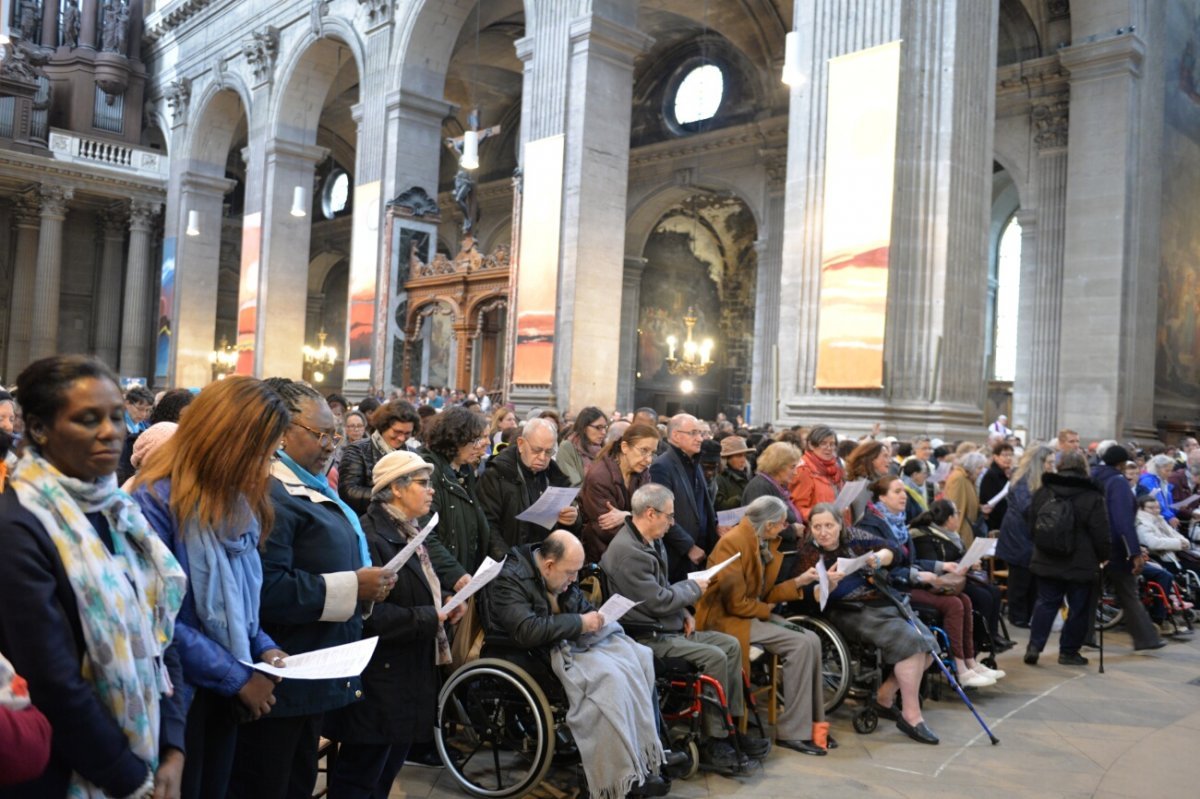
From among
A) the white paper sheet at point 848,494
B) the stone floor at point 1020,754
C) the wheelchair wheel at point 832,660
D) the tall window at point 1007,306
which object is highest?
the tall window at point 1007,306

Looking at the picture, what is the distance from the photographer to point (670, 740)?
181 inches

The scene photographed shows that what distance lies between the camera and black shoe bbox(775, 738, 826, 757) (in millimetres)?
4980

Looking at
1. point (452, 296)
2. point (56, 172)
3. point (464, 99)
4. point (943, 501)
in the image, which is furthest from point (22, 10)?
point (943, 501)

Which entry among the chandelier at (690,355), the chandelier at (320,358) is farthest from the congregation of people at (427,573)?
the chandelier at (320,358)

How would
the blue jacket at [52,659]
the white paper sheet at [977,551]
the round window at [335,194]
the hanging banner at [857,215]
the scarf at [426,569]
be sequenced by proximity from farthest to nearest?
the round window at [335,194] < the hanging banner at [857,215] < the white paper sheet at [977,551] < the scarf at [426,569] < the blue jacket at [52,659]

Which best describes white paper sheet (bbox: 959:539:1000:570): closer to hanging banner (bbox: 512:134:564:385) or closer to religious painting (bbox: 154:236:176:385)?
hanging banner (bbox: 512:134:564:385)

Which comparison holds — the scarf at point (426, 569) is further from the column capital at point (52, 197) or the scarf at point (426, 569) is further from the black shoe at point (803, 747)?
the column capital at point (52, 197)

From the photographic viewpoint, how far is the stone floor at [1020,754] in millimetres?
4531

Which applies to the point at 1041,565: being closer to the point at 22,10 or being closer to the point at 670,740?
the point at 670,740

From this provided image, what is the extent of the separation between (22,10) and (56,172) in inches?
250

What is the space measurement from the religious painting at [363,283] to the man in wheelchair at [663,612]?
1449 cm

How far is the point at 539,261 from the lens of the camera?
49.5 feet

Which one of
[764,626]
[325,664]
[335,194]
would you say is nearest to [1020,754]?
[764,626]

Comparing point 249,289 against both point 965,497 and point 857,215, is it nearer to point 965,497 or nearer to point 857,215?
point 857,215
